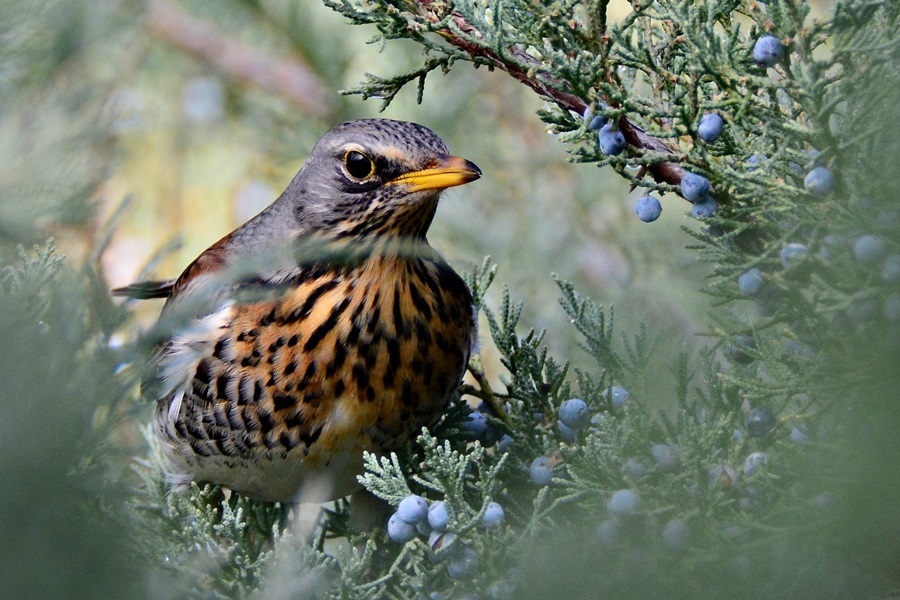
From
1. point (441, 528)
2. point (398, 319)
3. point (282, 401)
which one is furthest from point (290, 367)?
point (441, 528)

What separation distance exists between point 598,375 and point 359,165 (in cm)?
104

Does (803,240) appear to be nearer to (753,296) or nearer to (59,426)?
(753,296)

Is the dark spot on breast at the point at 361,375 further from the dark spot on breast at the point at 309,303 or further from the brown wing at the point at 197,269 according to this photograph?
the brown wing at the point at 197,269

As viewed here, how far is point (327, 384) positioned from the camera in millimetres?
2924

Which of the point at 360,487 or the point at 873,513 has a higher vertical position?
the point at 873,513

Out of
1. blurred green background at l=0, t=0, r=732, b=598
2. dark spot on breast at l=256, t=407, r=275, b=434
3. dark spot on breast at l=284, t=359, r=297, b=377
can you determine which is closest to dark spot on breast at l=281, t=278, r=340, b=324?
dark spot on breast at l=284, t=359, r=297, b=377

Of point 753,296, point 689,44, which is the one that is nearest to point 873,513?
point 753,296

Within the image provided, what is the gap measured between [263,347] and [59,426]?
181 cm

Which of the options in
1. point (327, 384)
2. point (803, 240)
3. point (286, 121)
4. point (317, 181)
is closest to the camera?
point (803, 240)

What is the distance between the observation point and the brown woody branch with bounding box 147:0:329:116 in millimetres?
5031

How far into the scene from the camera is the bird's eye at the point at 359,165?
309cm

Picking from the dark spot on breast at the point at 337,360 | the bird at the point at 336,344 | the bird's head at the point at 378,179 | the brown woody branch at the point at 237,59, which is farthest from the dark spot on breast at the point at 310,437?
the brown woody branch at the point at 237,59

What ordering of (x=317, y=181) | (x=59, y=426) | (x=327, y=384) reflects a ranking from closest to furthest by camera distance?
1. (x=59, y=426)
2. (x=327, y=384)
3. (x=317, y=181)

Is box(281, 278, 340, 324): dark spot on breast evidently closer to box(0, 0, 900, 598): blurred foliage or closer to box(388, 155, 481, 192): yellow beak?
box(388, 155, 481, 192): yellow beak
